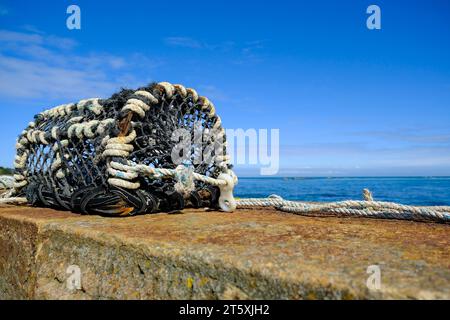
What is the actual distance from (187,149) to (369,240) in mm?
1447

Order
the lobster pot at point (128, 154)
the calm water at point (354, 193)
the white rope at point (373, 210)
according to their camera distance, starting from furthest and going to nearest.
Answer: the calm water at point (354, 193) < the lobster pot at point (128, 154) < the white rope at point (373, 210)

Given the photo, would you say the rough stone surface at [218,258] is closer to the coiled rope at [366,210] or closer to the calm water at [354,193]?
the coiled rope at [366,210]

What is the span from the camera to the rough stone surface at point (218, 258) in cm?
90

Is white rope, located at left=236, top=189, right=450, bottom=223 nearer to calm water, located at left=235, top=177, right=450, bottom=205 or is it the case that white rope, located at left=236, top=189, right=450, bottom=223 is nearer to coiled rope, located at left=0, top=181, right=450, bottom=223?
coiled rope, located at left=0, top=181, right=450, bottom=223

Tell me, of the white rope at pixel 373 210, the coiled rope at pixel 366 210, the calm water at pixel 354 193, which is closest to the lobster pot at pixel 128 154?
the coiled rope at pixel 366 210

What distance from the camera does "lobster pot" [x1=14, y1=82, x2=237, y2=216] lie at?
6.32 feet

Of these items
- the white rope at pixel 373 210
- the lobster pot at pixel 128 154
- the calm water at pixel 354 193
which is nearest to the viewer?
the white rope at pixel 373 210

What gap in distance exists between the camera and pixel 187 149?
2.40 m

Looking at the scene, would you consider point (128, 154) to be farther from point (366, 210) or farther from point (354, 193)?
A: point (354, 193)

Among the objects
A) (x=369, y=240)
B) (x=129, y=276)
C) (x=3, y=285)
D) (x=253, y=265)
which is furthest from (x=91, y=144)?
(x=369, y=240)

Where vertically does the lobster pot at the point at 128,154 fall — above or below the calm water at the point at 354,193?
above

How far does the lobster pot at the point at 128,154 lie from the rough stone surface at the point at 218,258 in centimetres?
19

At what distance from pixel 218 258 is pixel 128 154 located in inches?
44.5

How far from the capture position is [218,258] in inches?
41.6
